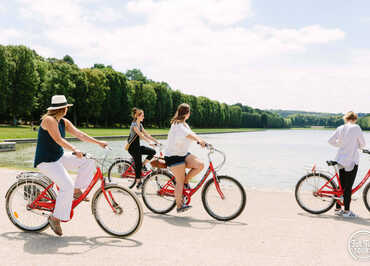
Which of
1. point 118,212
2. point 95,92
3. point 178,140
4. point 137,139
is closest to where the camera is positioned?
point 118,212

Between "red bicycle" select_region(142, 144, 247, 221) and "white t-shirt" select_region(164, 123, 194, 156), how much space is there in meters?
0.40

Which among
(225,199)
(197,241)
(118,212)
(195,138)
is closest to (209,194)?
(225,199)

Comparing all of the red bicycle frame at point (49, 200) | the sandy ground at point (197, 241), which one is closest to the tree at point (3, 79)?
the sandy ground at point (197, 241)

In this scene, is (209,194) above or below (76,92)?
below

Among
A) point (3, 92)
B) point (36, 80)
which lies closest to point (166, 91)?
point (36, 80)

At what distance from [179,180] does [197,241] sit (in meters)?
1.42

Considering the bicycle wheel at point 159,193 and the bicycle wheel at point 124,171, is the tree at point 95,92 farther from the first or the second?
the bicycle wheel at point 159,193

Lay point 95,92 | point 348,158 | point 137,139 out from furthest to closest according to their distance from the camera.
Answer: point 95,92 → point 137,139 → point 348,158

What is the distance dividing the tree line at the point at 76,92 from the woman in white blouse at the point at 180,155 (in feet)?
159

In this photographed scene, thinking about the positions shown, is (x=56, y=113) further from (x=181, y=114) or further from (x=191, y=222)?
(x=191, y=222)

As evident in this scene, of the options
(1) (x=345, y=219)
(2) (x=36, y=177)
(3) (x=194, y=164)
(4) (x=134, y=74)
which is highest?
(4) (x=134, y=74)

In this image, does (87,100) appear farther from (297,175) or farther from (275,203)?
(275,203)

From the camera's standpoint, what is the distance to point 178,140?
579 centimetres

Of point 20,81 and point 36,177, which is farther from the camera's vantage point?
point 20,81
